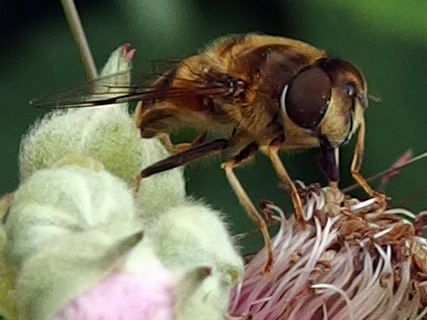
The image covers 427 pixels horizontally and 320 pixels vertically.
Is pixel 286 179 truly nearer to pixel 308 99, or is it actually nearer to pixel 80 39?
pixel 308 99

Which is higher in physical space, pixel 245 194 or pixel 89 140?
pixel 89 140

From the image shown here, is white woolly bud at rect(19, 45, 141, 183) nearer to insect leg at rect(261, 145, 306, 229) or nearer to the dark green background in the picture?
insect leg at rect(261, 145, 306, 229)

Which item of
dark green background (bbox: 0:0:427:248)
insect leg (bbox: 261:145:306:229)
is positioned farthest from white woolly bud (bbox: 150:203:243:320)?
dark green background (bbox: 0:0:427:248)

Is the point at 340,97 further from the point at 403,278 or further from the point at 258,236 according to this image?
the point at 258,236

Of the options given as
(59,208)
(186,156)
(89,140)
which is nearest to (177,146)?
(186,156)

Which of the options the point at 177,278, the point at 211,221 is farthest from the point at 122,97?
the point at 177,278

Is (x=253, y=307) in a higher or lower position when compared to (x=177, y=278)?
lower
